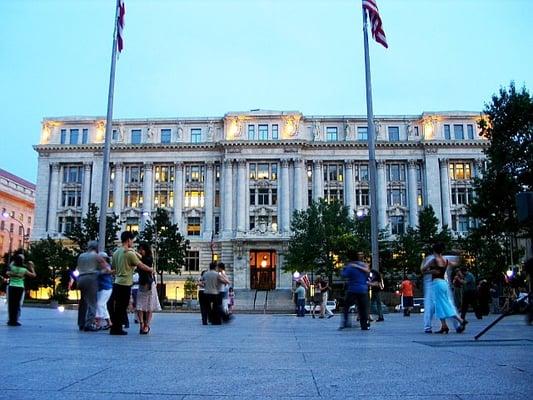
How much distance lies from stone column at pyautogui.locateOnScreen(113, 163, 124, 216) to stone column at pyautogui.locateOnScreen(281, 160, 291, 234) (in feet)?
65.1

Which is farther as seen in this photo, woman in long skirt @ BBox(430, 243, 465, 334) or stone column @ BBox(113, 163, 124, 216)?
stone column @ BBox(113, 163, 124, 216)

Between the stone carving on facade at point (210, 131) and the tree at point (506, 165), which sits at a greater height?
the stone carving on facade at point (210, 131)

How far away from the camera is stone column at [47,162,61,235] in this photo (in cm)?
7012

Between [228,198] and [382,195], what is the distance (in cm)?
1854

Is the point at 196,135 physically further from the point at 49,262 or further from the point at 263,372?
the point at 263,372

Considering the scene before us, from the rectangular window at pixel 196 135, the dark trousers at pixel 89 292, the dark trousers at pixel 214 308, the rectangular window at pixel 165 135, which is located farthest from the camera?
the rectangular window at pixel 165 135

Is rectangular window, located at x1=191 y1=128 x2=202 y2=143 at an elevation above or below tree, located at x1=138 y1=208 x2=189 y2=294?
above

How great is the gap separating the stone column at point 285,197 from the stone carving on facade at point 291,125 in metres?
3.46

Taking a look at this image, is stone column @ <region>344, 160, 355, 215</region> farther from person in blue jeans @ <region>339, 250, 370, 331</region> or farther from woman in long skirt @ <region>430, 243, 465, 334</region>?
woman in long skirt @ <region>430, 243, 465, 334</region>

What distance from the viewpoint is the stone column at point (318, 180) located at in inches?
2726

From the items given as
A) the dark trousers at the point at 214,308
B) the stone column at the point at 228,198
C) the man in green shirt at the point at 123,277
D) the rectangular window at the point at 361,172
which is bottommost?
the dark trousers at the point at 214,308

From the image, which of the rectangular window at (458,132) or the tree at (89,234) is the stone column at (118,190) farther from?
the rectangular window at (458,132)

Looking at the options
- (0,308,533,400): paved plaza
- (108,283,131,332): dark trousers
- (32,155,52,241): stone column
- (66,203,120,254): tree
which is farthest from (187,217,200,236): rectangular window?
(0,308,533,400): paved plaza

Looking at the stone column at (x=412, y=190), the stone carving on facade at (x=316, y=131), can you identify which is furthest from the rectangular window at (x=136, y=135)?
the stone column at (x=412, y=190)
